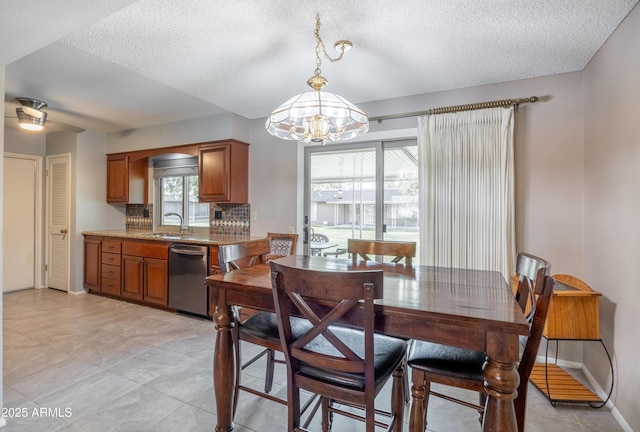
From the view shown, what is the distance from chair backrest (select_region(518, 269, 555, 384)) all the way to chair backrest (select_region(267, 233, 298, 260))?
2496mm

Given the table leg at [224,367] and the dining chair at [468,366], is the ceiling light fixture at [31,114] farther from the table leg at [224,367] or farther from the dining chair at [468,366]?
the dining chair at [468,366]

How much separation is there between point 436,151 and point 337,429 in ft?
7.92

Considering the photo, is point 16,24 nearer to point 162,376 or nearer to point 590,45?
point 162,376

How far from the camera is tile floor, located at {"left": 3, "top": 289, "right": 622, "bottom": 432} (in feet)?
6.09

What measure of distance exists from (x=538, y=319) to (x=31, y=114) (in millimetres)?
4803

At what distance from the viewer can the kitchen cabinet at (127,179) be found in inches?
185

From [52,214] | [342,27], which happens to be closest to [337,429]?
[342,27]

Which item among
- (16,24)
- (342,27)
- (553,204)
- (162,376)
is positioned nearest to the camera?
(16,24)

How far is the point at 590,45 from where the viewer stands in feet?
7.22

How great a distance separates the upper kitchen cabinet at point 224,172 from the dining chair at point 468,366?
121 inches

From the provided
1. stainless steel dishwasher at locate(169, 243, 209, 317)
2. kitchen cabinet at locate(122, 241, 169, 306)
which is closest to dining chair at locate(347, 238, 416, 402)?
stainless steel dishwasher at locate(169, 243, 209, 317)

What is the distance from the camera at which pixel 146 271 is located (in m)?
3.97

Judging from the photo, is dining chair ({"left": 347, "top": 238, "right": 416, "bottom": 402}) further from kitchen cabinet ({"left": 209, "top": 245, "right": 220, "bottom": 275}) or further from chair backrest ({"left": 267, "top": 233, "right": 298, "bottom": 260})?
kitchen cabinet ({"left": 209, "top": 245, "right": 220, "bottom": 275})

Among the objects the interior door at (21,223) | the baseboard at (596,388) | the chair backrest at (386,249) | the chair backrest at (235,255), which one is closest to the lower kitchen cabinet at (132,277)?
the interior door at (21,223)
